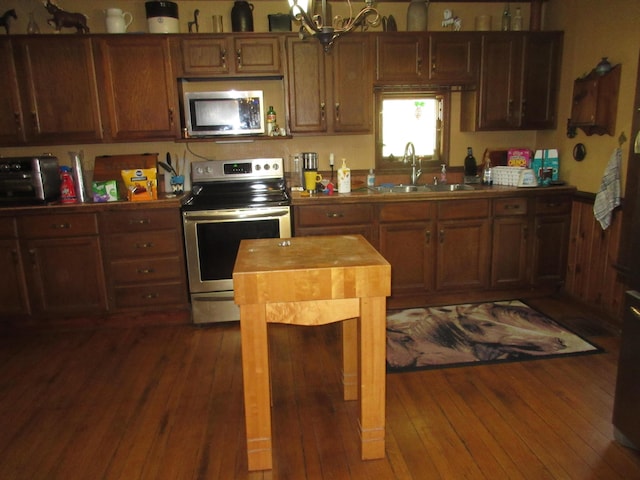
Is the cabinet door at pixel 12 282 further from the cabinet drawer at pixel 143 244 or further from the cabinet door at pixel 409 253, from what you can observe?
the cabinet door at pixel 409 253

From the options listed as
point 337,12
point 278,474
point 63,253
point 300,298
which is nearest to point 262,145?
point 337,12

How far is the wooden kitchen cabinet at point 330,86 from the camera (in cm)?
355

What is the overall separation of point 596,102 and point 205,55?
9.36 feet

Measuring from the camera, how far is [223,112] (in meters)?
3.56

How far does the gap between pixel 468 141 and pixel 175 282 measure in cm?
273

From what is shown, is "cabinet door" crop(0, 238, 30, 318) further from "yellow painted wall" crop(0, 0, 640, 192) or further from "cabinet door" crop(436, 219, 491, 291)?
"cabinet door" crop(436, 219, 491, 291)

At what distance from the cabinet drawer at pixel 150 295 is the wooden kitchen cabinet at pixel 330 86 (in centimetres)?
151

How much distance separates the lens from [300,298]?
5.82ft

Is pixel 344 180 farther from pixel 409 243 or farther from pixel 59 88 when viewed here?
pixel 59 88

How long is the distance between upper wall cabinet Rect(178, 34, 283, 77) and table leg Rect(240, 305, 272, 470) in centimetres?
235

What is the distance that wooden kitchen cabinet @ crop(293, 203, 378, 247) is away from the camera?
3.43m

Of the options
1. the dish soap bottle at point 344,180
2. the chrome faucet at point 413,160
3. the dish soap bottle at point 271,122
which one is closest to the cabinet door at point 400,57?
the chrome faucet at point 413,160

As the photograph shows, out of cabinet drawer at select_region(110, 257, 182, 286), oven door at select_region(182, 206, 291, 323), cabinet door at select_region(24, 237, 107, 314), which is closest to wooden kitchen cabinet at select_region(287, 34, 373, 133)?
oven door at select_region(182, 206, 291, 323)

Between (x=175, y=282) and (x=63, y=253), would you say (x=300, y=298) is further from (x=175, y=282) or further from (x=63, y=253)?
(x=63, y=253)
